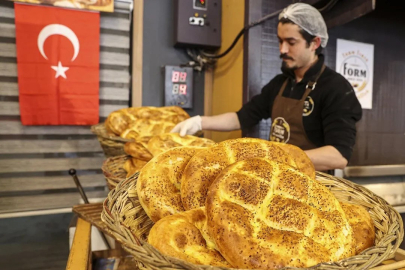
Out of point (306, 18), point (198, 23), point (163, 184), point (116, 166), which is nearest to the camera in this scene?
point (163, 184)

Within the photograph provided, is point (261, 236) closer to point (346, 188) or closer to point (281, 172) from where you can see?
point (281, 172)

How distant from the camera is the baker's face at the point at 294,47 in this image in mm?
2117

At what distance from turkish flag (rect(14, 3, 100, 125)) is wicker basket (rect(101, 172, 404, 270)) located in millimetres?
1998

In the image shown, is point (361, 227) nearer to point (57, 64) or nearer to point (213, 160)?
point (213, 160)

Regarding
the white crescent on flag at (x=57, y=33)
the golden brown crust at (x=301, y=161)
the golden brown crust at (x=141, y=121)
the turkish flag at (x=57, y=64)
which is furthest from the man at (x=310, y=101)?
the white crescent on flag at (x=57, y=33)

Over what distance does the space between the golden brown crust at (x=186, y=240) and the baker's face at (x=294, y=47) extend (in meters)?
1.61

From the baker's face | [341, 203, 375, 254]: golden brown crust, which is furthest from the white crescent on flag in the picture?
[341, 203, 375, 254]: golden brown crust

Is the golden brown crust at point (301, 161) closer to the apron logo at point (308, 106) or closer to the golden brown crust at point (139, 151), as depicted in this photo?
the golden brown crust at point (139, 151)

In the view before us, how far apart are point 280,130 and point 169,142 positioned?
926 millimetres

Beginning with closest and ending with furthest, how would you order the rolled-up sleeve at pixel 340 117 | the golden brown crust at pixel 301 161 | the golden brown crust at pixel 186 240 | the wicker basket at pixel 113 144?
the golden brown crust at pixel 186 240 < the golden brown crust at pixel 301 161 < the rolled-up sleeve at pixel 340 117 < the wicker basket at pixel 113 144

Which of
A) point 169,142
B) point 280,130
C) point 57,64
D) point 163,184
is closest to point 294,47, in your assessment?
point 280,130

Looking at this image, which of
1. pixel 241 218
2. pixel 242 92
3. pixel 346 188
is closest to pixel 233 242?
pixel 241 218

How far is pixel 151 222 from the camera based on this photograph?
3.73ft

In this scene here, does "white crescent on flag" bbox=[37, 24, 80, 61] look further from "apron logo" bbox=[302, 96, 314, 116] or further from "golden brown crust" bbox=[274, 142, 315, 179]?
"golden brown crust" bbox=[274, 142, 315, 179]
